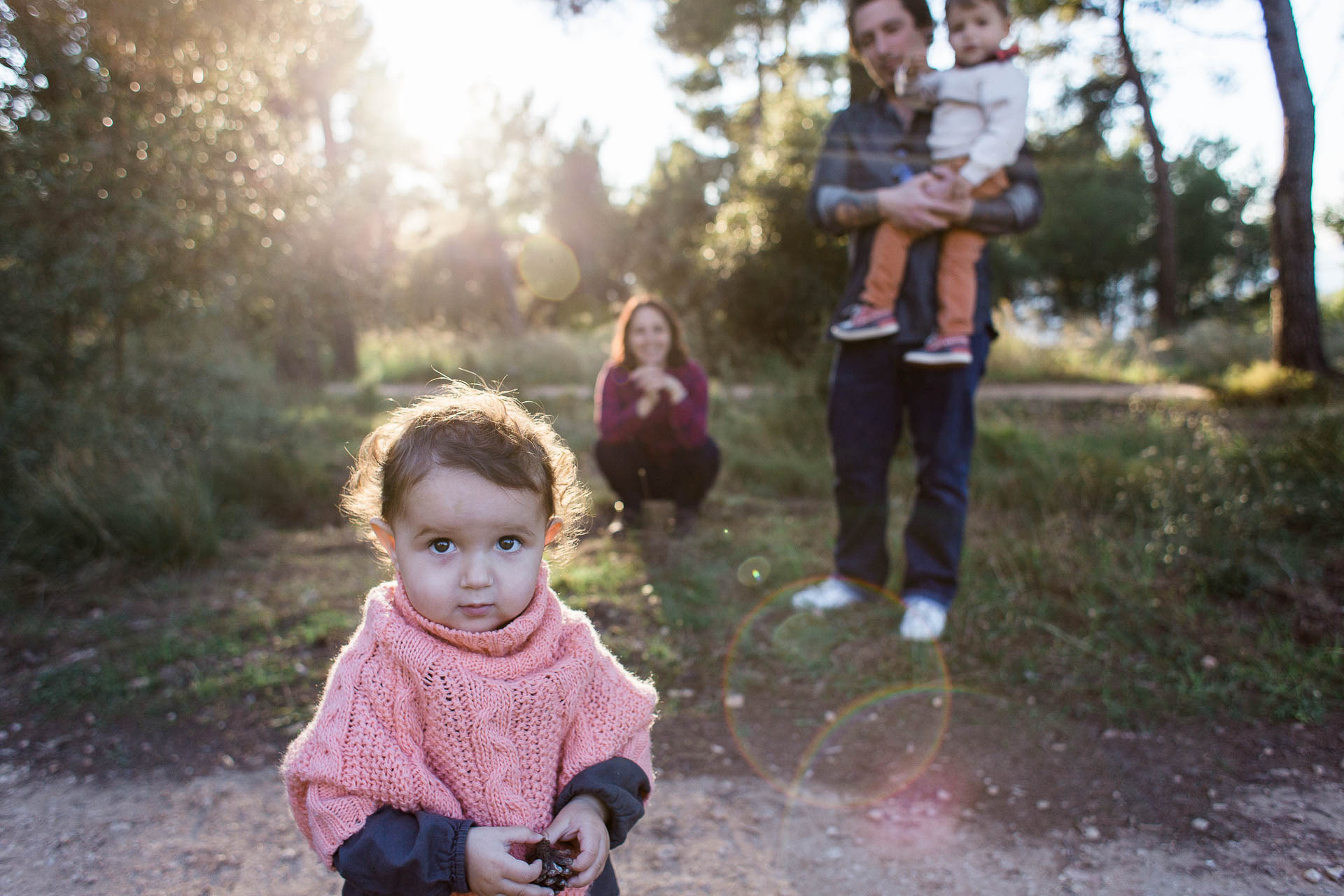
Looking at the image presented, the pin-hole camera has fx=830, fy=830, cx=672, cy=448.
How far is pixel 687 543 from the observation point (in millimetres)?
4324

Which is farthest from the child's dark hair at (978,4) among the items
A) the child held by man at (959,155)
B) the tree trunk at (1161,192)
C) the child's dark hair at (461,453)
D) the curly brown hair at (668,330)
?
the tree trunk at (1161,192)

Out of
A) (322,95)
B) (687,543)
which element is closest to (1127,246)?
(322,95)

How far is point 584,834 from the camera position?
1251mm

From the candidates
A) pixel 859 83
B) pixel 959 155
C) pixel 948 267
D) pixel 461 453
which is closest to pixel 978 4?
pixel 959 155

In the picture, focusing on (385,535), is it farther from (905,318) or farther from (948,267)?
(948,267)

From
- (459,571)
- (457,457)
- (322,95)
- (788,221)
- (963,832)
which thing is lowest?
(963,832)

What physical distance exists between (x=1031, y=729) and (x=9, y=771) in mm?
3051

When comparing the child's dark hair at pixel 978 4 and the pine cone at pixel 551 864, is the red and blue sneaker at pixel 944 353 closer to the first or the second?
the child's dark hair at pixel 978 4

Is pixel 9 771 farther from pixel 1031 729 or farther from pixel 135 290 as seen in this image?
pixel 1031 729

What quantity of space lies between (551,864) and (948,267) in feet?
8.07

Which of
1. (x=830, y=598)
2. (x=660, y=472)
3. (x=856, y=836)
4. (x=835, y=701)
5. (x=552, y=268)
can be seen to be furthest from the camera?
(x=552, y=268)

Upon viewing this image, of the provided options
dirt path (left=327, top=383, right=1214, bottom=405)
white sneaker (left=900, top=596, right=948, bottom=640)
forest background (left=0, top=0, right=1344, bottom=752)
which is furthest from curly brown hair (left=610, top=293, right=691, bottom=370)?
dirt path (left=327, top=383, right=1214, bottom=405)

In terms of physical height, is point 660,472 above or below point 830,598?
above

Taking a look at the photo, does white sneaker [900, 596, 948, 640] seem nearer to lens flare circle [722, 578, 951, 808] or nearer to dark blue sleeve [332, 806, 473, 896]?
lens flare circle [722, 578, 951, 808]
